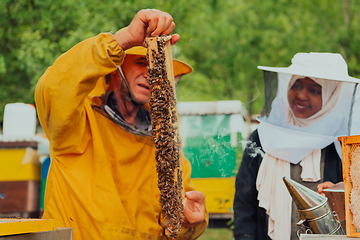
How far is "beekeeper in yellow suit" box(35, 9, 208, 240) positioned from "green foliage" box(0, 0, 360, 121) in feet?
13.3

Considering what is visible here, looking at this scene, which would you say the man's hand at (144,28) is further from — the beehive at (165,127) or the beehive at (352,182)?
the beehive at (352,182)

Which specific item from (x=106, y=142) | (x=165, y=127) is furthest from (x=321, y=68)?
(x=106, y=142)

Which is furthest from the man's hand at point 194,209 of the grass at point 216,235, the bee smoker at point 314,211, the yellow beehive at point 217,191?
the grass at point 216,235

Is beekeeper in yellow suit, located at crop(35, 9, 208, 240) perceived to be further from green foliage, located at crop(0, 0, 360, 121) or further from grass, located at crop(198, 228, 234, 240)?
grass, located at crop(198, 228, 234, 240)

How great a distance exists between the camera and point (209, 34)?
1195 cm

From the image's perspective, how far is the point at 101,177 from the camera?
2023mm

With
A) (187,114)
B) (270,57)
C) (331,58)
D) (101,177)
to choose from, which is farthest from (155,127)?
(270,57)

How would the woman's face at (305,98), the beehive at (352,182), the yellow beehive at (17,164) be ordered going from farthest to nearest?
the yellow beehive at (17,164) → the woman's face at (305,98) → the beehive at (352,182)

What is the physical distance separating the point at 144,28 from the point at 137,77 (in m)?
0.50

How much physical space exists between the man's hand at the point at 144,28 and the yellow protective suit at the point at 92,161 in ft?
0.16

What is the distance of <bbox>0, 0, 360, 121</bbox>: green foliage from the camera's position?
641 cm

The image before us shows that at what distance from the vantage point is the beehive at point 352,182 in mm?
1511

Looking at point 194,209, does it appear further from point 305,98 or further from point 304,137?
point 305,98

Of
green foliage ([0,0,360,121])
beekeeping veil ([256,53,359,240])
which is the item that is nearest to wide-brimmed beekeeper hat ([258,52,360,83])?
beekeeping veil ([256,53,359,240])
